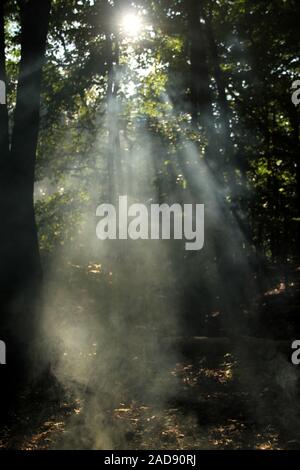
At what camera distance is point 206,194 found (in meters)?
15.6

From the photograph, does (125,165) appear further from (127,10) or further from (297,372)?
(297,372)

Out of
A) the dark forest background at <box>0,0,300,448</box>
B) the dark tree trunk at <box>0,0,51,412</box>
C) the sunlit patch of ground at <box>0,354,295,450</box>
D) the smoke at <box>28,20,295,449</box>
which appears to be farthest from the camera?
the dark tree trunk at <box>0,0,51,412</box>

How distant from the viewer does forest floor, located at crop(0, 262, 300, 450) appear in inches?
244

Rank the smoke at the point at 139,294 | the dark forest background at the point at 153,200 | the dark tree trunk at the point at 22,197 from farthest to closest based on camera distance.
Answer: the dark tree trunk at the point at 22,197, the dark forest background at the point at 153,200, the smoke at the point at 139,294

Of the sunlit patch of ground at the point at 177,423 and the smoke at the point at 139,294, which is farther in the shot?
the smoke at the point at 139,294

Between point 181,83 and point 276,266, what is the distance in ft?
28.9

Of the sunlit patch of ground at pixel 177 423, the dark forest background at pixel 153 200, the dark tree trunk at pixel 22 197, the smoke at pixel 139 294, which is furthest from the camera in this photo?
the dark tree trunk at pixel 22 197

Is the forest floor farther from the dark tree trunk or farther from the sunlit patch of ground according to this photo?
the dark tree trunk

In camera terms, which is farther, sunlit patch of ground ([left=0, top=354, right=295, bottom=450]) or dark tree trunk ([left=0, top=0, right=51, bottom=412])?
dark tree trunk ([left=0, top=0, right=51, bottom=412])

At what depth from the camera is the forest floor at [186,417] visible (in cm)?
619

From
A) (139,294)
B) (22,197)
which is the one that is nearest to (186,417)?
(22,197)

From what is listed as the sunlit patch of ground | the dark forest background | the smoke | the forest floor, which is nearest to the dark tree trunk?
the dark forest background

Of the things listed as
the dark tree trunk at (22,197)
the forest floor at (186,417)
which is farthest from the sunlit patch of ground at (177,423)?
the dark tree trunk at (22,197)

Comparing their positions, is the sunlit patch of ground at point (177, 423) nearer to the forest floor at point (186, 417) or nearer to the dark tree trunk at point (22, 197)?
the forest floor at point (186, 417)
